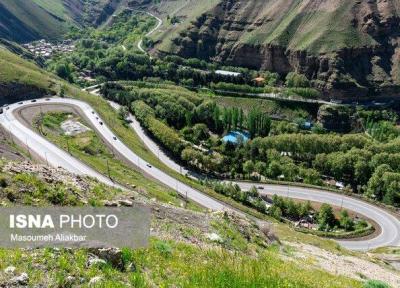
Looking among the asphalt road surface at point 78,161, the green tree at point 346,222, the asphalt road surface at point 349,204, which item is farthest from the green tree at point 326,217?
the asphalt road surface at point 78,161

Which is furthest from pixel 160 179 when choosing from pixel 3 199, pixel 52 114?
pixel 3 199

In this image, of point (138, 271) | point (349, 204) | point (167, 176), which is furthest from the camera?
point (349, 204)

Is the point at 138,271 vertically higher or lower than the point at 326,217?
higher

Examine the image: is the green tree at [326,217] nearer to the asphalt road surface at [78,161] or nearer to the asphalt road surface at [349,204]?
the asphalt road surface at [349,204]

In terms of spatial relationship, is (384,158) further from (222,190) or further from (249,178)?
(222,190)

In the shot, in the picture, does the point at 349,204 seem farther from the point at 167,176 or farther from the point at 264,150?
the point at 167,176

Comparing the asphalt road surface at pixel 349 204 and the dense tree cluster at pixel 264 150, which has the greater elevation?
the dense tree cluster at pixel 264 150

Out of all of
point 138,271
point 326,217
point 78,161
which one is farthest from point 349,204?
point 138,271

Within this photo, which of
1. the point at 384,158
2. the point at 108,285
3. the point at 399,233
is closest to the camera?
the point at 108,285

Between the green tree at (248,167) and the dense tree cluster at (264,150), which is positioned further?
the green tree at (248,167)
